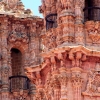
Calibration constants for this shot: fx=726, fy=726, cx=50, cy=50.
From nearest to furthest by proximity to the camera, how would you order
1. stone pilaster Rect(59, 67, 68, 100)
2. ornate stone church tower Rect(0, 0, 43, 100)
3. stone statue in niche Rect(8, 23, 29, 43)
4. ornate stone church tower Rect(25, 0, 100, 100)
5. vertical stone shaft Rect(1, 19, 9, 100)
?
stone pilaster Rect(59, 67, 68, 100), ornate stone church tower Rect(25, 0, 100, 100), vertical stone shaft Rect(1, 19, 9, 100), ornate stone church tower Rect(0, 0, 43, 100), stone statue in niche Rect(8, 23, 29, 43)

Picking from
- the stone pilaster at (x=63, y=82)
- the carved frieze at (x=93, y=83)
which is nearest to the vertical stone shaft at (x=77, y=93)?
the carved frieze at (x=93, y=83)

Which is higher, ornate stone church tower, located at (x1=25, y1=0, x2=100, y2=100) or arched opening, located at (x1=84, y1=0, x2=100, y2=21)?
arched opening, located at (x1=84, y1=0, x2=100, y2=21)

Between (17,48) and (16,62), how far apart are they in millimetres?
842

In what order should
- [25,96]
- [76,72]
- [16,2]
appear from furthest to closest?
[16,2] → [25,96] → [76,72]

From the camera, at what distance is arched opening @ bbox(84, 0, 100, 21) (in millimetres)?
28719

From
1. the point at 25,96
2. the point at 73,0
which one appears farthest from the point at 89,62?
the point at 25,96

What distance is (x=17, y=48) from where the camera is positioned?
4078 centimetres

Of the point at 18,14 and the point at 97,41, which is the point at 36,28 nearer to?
the point at 18,14

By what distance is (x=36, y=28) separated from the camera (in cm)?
4134

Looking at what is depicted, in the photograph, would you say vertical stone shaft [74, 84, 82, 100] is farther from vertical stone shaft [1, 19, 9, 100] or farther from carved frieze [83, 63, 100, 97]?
Result: vertical stone shaft [1, 19, 9, 100]

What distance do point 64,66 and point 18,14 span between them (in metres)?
14.4

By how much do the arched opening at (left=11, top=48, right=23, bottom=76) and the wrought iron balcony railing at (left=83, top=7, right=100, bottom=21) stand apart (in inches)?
454

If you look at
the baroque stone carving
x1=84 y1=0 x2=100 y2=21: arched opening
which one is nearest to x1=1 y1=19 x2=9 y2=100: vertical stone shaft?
x1=84 y1=0 x2=100 y2=21: arched opening

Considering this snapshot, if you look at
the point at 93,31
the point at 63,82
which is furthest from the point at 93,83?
the point at 93,31
